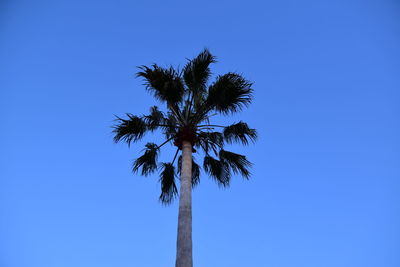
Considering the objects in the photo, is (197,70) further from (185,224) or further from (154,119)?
(185,224)

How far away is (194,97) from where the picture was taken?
39.1 feet

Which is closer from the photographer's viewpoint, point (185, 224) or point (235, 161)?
point (185, 224)

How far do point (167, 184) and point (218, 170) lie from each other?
1.96 metres

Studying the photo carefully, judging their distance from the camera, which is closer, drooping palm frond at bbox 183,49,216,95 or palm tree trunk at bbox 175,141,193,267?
palm tree trunk at bbox 175,141,193,267

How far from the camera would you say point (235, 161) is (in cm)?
1189

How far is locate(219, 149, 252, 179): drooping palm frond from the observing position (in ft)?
38.7

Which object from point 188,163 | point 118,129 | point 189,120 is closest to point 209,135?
point 189,120

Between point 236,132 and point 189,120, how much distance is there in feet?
5.80

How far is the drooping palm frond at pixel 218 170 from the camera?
12.1 meters

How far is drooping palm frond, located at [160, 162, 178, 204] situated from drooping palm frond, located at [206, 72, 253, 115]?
2.84 meters

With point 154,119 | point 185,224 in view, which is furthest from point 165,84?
point 185,224

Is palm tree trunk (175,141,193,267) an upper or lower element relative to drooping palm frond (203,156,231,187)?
lower

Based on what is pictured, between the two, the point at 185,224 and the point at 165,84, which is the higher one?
the point at 165,84

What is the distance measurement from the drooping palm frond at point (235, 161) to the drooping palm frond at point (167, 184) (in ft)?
6.39
